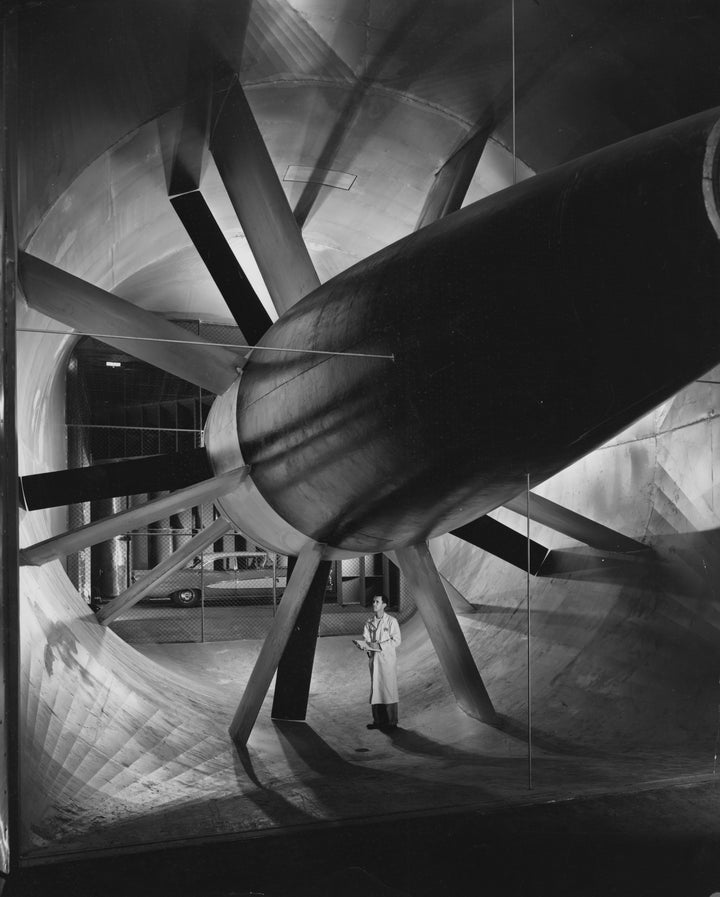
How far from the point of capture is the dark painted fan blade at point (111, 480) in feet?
14.4

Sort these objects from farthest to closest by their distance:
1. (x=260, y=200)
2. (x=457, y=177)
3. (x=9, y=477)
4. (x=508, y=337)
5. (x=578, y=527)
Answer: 1. (x=457, y=177)
2. (x=578, y=527)
3. (x=260, y=200)
4. (x=9, y=477)
5. (x=508, y=337)

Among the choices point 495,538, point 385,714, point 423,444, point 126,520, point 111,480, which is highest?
point 423,444

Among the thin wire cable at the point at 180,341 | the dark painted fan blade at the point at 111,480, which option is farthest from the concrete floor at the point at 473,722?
the thin wire cable at the point at 180,341

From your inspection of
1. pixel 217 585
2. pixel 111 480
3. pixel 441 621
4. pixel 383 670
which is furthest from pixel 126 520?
pixel 217 585

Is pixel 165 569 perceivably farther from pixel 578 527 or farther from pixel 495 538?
pixel 578 527

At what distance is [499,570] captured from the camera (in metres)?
7.29

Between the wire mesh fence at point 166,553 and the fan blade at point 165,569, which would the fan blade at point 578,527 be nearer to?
the fan blade at point 165,569

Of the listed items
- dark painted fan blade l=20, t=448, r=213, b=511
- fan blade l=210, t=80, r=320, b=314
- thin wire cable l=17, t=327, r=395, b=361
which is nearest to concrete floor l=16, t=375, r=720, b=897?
dark painted fan blade l=20, t=448, r=213, b=511

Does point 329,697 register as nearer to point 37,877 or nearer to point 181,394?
point 37,877

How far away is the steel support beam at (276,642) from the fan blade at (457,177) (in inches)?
96.8

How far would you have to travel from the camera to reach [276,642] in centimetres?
468

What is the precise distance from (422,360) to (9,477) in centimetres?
172

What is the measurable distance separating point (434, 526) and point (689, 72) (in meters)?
2.96

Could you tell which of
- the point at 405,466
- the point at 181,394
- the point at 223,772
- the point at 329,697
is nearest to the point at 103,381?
the point at 181,394
